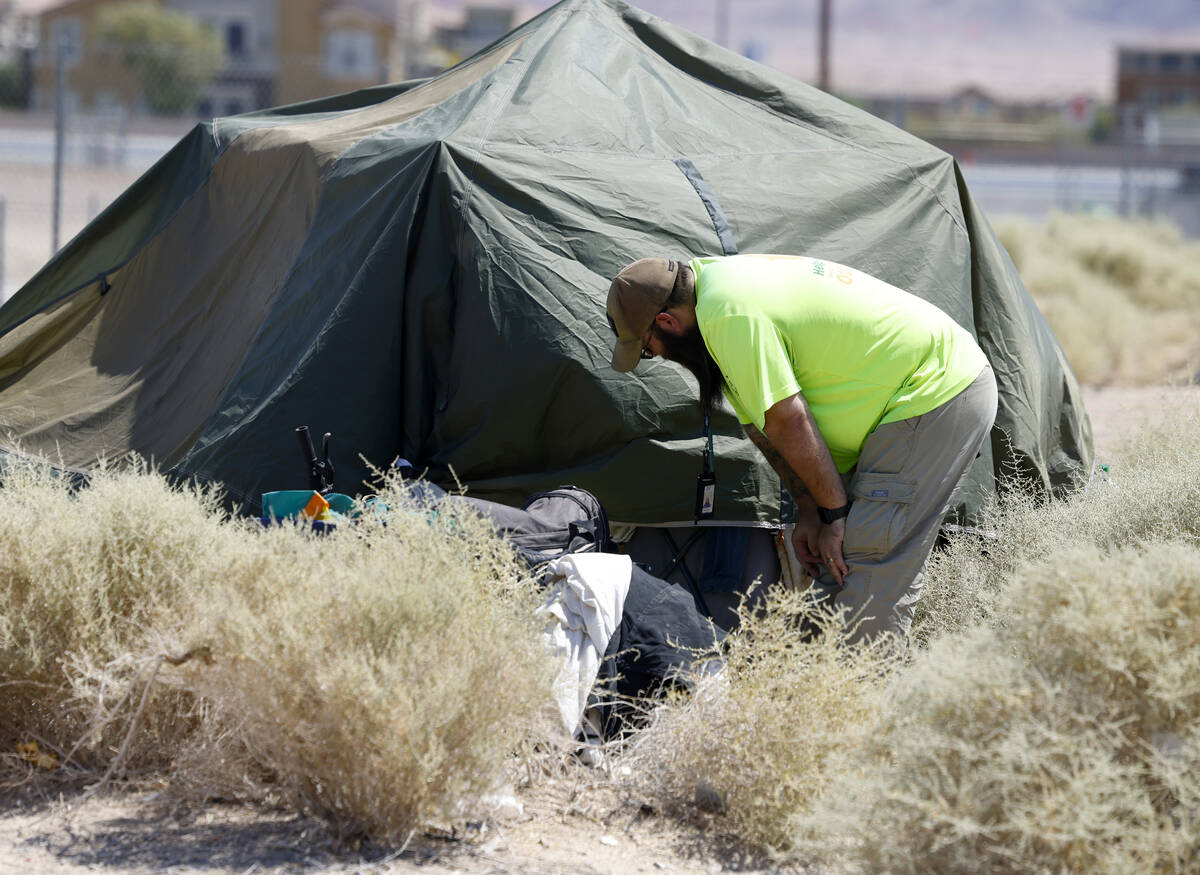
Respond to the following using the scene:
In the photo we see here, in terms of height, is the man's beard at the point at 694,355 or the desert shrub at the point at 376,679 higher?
the man's beard at the point at 694,355

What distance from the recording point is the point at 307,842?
10.2 feet

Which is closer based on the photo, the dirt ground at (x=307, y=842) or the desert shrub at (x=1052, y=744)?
the desert shrub at (x=1052, y=744)

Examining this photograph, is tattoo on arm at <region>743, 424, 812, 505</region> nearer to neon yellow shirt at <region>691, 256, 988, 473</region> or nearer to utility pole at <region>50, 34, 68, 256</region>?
neon yellow shirt at <region>691, 256, 988, 473</region>

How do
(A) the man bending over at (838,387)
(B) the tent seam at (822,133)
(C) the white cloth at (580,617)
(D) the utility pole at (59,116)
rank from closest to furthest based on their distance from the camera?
(C) the white cloth at (580,617) → (A) the man bending over at (838,387) → (B) the tent seam at (822,133) → (D) the utility pole at (59,116)

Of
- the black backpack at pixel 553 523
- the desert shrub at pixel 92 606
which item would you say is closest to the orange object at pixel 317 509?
the desert shrub at pixel 92 606

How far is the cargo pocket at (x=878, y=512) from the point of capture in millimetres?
3893

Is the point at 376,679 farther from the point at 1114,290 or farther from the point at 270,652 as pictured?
the point at 1114,290

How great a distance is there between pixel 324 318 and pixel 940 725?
110 inches

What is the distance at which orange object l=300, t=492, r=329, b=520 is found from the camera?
12.7ft

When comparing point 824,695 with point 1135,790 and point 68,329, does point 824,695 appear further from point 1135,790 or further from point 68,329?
point 68,329

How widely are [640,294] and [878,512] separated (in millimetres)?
974

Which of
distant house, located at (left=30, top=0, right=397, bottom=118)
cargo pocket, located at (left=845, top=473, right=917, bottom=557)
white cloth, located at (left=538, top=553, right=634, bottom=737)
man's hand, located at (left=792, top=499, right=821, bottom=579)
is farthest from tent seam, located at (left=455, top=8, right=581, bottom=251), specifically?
distant house, located at (left=30, top=0, right=397, bottom=118)

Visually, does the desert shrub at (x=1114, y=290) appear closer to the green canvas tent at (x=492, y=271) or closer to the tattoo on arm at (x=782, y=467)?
the green canvas tent at (x=492, y=271)

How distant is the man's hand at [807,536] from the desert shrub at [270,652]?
879 mm
